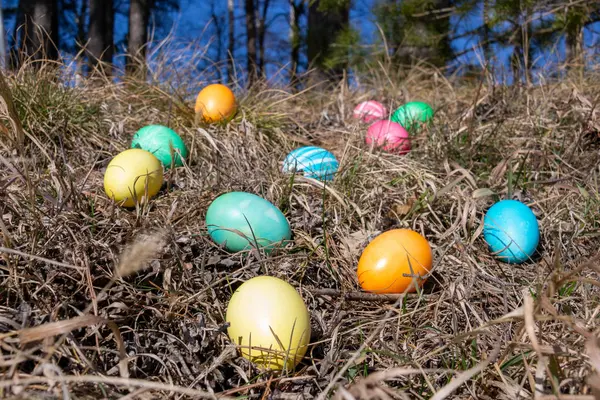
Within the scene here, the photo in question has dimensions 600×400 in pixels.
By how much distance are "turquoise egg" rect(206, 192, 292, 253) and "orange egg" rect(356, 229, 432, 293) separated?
324 millimetres

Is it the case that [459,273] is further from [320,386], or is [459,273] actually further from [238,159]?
[238,159]

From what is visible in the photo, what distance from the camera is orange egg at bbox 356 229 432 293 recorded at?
1501 millimetres

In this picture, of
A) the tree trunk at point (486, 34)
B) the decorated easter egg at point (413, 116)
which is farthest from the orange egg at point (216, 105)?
the tree trunk at point (486, 34)

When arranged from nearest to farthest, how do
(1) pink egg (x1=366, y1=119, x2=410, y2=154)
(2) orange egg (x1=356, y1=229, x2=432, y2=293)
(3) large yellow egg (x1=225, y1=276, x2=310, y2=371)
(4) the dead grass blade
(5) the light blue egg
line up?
(4) the dead grass blade
(3) large yellow egg (x1=225, y1=276, x2=310, y2=371)
(2) orange egg (x1=356, y1=229, x2=432, y2=293)
(5) the light blue egg
(1) pink egg (x1=366, y1=119, x2=410, y2=154)

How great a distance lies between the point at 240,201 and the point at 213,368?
2.05 feet

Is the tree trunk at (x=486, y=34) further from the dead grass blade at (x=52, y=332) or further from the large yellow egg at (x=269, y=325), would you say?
the dead grass blade at (x=52, y=332)

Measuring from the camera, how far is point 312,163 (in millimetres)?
2164

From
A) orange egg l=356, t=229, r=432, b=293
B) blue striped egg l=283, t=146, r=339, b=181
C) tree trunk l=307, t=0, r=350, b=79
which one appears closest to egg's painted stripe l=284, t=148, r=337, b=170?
blue striped egg l=283, t=146, r=339, b=181

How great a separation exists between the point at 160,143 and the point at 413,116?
56.4 inches

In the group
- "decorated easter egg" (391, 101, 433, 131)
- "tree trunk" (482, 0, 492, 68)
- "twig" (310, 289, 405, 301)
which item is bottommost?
"twig" (310, 289, 405, 301)

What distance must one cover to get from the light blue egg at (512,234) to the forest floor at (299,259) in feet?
0.17

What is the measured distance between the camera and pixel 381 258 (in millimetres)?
1522

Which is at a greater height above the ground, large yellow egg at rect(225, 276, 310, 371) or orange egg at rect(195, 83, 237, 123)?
orange egg at rect(195, 83, 237, 123)

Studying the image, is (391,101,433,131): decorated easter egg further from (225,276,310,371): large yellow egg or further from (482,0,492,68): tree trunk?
(225,276,310,371): large yellow egg
